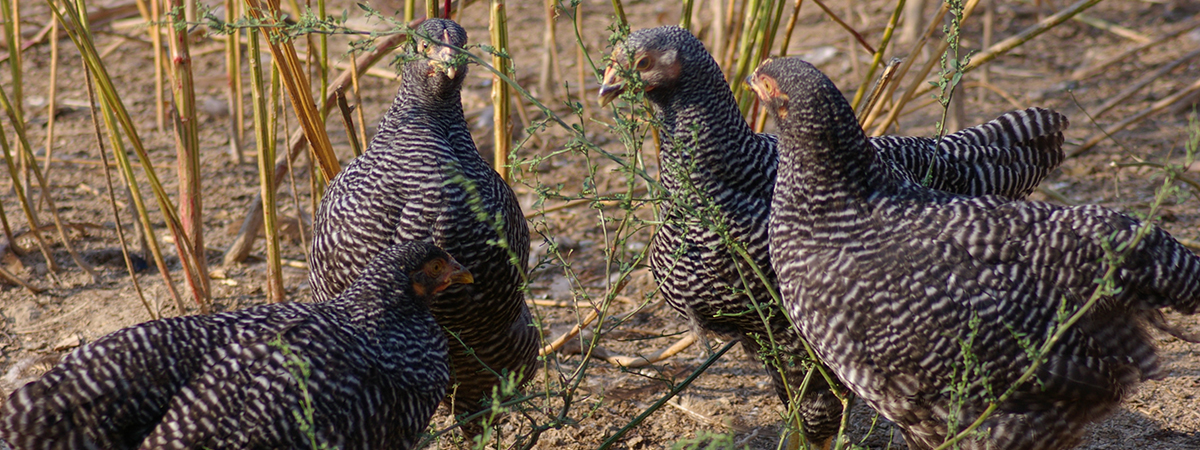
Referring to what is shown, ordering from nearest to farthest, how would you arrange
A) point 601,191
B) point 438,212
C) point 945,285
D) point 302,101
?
1. point 945,285
2. point 438,212
3. point 302,101
4. point 601,191

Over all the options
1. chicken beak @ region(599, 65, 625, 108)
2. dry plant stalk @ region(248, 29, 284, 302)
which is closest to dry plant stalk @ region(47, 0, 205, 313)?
dry plant stalk @ region(248, 29, 284, 302)

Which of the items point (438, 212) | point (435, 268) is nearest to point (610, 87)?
point (438, 212)

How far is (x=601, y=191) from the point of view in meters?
5.74

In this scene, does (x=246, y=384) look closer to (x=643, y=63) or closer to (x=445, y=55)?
(x=445, y=55)

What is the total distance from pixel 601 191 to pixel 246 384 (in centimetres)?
349

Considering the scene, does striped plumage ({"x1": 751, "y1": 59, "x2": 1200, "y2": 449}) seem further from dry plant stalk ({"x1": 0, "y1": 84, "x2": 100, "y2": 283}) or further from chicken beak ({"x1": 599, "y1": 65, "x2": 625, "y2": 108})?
dry plant stalk ({"x1": 0, "y1": 84, "x2": 100, "y2": 283})

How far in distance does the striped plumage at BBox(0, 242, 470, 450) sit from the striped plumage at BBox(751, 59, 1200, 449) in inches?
43.7

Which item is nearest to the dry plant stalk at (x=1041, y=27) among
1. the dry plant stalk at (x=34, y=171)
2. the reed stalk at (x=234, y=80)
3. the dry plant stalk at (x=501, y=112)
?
the dry plant stalk at (x=501, y=112)

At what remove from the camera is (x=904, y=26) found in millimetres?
7688

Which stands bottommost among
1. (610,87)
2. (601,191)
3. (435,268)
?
(601,191)

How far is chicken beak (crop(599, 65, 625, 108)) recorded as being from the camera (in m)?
3.10

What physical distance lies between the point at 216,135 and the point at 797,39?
4.37 metres

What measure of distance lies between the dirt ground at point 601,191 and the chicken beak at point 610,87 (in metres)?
0.26

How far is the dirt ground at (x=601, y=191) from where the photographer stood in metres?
3.71
